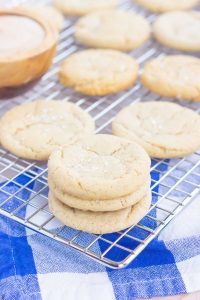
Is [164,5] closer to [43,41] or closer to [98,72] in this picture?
[98,72]

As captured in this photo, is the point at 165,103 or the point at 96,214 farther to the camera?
the point at 165,103

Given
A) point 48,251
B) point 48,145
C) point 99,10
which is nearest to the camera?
point 48,251

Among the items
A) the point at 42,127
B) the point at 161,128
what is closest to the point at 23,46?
the point at 42,127

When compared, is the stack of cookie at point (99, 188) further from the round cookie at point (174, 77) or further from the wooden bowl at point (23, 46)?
the round cookie at point (174, 77)

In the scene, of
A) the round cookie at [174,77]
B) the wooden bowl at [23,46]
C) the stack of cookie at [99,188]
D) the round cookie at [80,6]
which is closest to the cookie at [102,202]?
the stack of cookie at [99,188]

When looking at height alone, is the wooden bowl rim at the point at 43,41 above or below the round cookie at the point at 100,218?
above

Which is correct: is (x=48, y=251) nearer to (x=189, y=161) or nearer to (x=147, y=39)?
(x=189, y=161)

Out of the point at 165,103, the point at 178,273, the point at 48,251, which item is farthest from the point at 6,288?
the point at 165,103
